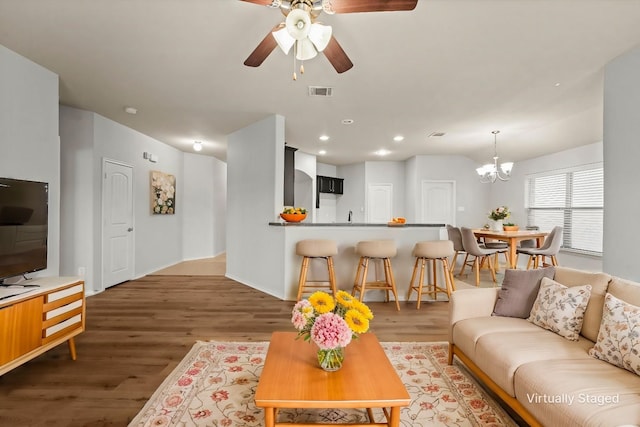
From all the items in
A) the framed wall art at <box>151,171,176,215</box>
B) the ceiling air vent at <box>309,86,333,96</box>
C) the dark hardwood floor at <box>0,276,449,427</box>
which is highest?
the ceiling air vent at <box>309,86,333,96</box>

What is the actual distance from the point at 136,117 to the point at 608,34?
17.9ft

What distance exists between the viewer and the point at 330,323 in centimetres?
157

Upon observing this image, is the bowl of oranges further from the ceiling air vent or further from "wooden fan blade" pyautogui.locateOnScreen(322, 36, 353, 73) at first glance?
"wooden fan blade" pyautogui.locateOnScreen(322, 36, 353, 73)

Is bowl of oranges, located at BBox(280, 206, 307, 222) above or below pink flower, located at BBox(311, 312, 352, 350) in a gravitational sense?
above

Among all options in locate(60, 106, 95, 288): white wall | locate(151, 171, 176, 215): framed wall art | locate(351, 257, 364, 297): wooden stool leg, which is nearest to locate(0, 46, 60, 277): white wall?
locate(60, 106, 95, 288): white wall

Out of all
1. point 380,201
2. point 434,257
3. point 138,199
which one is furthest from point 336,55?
point 380,201

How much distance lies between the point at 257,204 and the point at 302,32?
3449 mm

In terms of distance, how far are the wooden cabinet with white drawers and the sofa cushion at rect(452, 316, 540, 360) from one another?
9.81ft

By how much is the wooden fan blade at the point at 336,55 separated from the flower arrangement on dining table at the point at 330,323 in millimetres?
1539

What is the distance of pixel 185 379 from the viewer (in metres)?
2.26

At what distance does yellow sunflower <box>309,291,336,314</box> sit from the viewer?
5.49ft

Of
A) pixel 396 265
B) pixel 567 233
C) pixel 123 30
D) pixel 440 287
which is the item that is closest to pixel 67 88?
pixel 123 30

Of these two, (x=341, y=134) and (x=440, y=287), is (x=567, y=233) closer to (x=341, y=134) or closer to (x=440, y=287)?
(x=440, y=287)

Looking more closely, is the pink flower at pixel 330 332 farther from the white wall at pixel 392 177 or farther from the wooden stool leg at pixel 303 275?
the white wall at pixel 392 177
